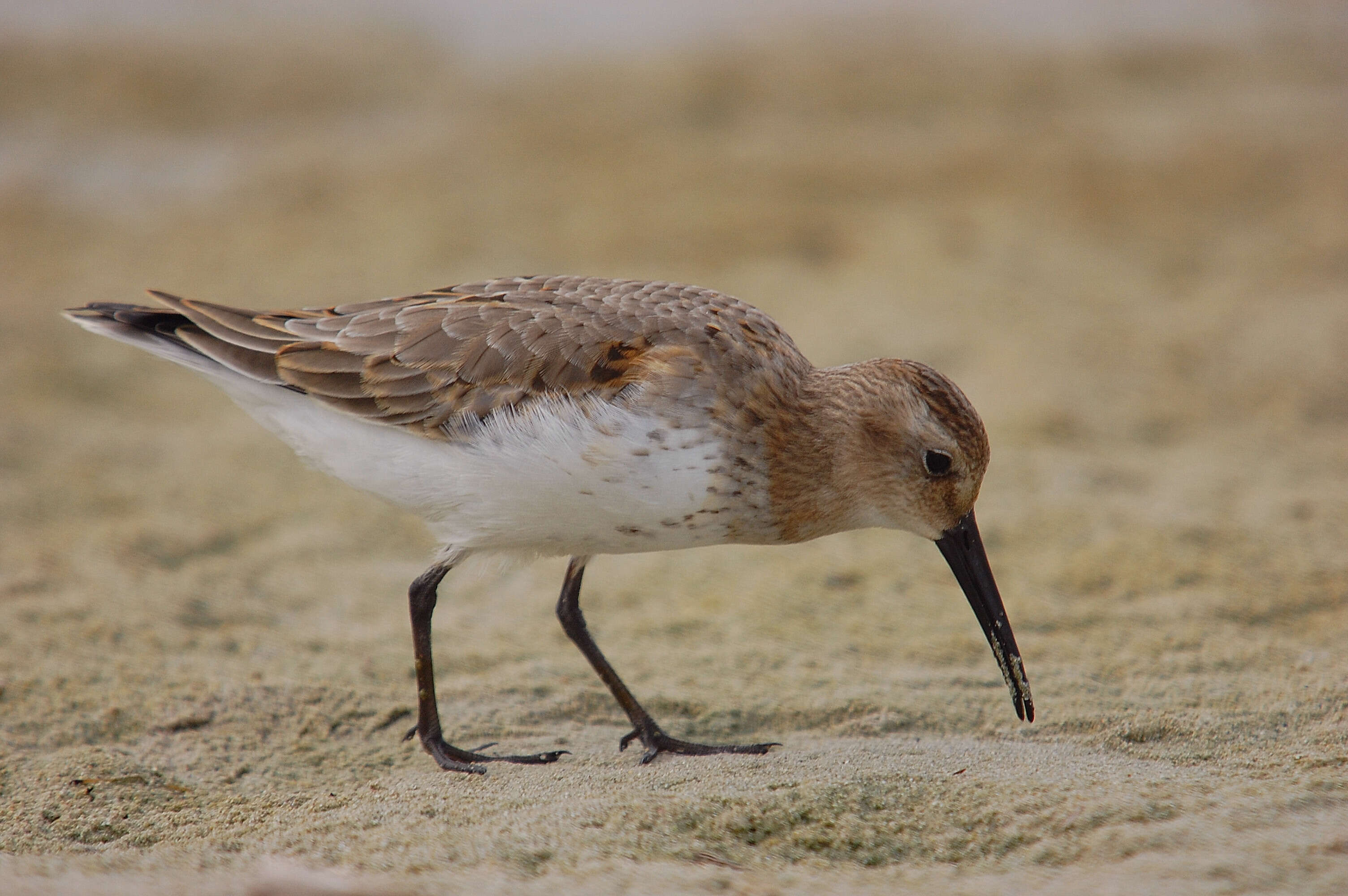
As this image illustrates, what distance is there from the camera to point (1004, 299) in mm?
7910

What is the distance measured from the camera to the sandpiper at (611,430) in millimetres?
3637

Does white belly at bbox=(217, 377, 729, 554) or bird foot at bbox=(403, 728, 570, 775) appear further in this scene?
bird foot at bbox=(403, 728, 570, 775)

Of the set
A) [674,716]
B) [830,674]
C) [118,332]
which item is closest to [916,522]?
[830,674]

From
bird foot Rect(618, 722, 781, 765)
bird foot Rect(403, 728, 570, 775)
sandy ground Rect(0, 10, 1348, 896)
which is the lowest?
bird foot Rect(403, 728, 570, 775)

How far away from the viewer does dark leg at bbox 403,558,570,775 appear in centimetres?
388

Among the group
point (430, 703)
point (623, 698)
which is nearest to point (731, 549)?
point (623, 698)

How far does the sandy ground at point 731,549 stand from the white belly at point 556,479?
489 mm

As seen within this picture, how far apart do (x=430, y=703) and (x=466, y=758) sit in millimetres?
245

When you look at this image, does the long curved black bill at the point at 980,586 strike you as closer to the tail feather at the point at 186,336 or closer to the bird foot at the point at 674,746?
the bird foot at the point at 674,746

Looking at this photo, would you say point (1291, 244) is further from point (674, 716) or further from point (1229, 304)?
point (674, 716)

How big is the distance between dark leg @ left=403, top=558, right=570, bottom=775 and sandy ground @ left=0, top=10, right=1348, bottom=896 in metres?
0.12

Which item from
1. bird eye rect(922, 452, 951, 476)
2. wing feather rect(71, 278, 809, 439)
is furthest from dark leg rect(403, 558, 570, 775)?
bird eye rect(922, 452, 951, 476)

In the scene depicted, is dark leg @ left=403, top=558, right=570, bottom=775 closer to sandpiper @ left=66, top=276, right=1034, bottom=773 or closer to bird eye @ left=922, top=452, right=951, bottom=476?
sandpiper @ left=66, top=276, right=1034, bottom=773

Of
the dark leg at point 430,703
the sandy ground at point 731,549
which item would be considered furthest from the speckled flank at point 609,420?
the sandy ground at point 731,549
